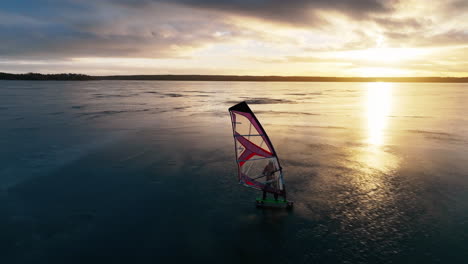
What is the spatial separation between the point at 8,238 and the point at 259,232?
1072 cm

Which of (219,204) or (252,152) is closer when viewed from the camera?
(252,152)

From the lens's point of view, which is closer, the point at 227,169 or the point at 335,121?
the point at 227,169

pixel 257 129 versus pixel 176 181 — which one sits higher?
pixel 257 129

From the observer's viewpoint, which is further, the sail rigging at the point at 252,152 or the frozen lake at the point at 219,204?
the sail rigging at the point at 252,152

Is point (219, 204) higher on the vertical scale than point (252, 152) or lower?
lower

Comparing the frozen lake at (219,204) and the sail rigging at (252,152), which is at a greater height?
the sail rigging at (252,152)

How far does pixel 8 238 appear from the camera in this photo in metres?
12.5

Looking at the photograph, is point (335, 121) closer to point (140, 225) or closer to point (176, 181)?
point (176, 181)

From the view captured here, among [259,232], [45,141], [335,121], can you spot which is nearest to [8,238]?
[259,232]

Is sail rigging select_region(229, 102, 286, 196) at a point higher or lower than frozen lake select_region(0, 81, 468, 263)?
higher

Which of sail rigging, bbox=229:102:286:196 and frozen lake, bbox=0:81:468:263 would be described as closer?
frozen lake, bbox=0:81:468:263

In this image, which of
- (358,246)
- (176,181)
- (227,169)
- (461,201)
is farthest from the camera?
(227,169)

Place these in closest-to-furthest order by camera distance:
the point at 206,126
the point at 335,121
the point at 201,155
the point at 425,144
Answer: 1. the point at 201,155
2. the point at 425,144
3. the point at 206,126
4. the point at 335,121

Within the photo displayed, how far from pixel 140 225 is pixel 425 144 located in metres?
27.6
